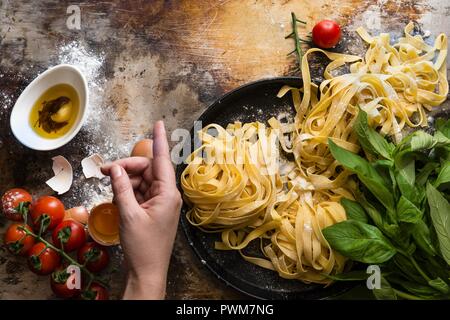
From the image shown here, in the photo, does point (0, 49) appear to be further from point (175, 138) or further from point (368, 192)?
point (368, 192)

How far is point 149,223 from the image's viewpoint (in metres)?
2.43

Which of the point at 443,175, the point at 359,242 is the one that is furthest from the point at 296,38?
the point at 359,242

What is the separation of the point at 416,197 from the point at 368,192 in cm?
28

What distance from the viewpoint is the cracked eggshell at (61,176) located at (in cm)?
311

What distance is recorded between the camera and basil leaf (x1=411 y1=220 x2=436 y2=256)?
2.71 metres

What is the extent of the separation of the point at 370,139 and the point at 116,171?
4.29 ft

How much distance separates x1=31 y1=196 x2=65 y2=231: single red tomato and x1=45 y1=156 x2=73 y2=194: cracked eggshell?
0.37 ft

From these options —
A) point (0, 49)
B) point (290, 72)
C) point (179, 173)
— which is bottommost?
point (179, 173)

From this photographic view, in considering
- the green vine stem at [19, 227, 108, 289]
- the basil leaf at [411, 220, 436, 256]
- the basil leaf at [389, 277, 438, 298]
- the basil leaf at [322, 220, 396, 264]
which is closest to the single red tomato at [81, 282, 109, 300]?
the green vine stem at [19, 227, 108, 289]

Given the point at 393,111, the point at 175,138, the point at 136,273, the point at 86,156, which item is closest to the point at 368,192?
the point at 393,111

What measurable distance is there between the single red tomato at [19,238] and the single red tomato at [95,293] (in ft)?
1.34

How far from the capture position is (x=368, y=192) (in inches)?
Answer: 117

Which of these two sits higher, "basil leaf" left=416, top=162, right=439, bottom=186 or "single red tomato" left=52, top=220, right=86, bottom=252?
"basil leaf" left=416, top=162, right=439, bottom=186

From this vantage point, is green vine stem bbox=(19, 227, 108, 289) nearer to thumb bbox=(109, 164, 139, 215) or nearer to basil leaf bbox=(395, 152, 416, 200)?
thumb bbox=(109, 164, 139, 215)
